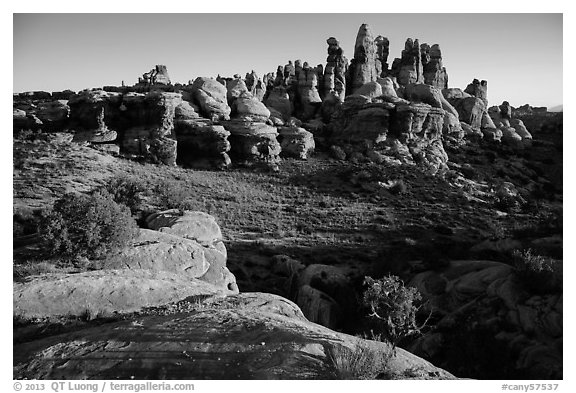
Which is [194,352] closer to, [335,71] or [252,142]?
[252,142]

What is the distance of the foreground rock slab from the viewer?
7.59 metres

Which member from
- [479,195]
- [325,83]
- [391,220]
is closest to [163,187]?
[391,220]

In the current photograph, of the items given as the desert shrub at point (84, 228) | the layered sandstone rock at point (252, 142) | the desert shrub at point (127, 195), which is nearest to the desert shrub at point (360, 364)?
the desert shrub at point (84, 228)

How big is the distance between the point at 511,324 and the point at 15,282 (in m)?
16.1

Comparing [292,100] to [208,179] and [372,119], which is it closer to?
[372,119]

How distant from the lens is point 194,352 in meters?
7.91

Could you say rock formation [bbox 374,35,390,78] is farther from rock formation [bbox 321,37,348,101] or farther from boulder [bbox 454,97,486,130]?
boulder [bbox 454,97,486,130]

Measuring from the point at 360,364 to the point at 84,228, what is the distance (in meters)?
9.87

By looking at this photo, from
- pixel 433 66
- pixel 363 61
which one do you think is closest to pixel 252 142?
pixel 363 61

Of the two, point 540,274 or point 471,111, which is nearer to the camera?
point 540,274

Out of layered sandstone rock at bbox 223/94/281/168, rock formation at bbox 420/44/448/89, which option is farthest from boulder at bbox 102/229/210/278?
rock formation at bbox 420/44/448/89

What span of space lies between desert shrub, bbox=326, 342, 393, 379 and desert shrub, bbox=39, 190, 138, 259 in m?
8.70

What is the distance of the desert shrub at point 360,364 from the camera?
24.8 ft

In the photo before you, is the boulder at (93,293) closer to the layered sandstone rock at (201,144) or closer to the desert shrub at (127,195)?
the desert shrub at (127,195)
